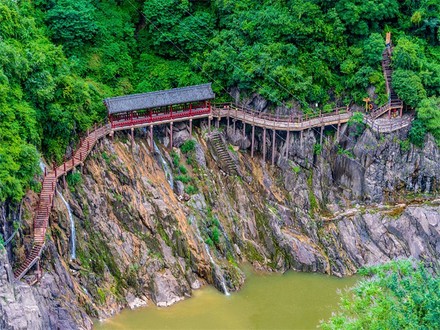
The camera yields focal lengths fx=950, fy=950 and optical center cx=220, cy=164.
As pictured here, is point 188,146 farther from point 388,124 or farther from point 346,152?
point 388,124

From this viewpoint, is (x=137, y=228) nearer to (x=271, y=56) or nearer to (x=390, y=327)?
(x=271, y=56)

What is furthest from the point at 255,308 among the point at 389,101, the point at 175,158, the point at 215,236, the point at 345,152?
the point at 389,101

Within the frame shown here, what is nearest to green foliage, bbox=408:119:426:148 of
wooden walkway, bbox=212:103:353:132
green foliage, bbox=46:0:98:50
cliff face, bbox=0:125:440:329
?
cliff face, bbox=0:125:440:329

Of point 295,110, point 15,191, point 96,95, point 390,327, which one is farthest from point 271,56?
point 390,327

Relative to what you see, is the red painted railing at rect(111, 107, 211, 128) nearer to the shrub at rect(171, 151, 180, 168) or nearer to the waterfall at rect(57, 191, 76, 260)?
the shrub at rect(171, 151, 180, 168)

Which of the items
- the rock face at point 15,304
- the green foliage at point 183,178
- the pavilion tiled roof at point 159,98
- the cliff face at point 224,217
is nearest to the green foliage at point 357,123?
the cliff face at point 224,217
